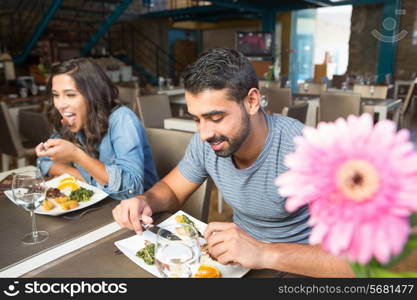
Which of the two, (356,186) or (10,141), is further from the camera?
(10,141)

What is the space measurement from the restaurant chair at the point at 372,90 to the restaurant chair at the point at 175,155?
3812mm

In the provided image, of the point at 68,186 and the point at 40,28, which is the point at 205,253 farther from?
the point at 40,28

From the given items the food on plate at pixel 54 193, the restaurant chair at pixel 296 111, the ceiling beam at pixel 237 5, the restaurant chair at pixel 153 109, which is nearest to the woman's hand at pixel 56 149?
the food on plate at pixel 54 193

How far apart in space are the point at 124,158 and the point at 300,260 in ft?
2.95

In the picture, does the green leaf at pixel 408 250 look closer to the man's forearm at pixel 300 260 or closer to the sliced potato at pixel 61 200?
the man's forearm at pixel 300 260

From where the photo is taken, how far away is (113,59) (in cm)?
910

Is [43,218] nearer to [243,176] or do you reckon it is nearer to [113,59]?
[243,176]

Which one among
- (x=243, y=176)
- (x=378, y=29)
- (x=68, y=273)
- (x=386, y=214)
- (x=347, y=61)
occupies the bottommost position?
(x=68, y=273)

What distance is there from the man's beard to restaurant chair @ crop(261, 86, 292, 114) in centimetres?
323

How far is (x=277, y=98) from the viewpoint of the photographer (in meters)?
4.34

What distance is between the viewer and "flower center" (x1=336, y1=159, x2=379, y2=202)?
28cm

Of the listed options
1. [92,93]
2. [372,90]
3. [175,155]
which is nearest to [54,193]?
[92,93]

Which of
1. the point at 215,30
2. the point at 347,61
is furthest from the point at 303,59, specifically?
the point at 347,61

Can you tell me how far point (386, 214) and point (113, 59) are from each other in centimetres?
951
